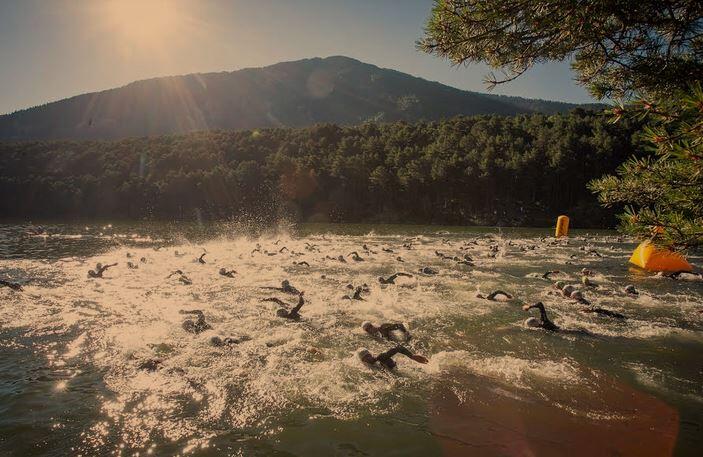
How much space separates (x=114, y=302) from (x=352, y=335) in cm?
938

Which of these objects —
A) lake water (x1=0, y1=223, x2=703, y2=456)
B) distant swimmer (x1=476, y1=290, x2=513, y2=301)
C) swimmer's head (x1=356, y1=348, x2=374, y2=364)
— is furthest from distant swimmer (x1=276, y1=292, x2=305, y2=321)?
distant swimmer (x1=476, y1=290, x2=513, y2=301)

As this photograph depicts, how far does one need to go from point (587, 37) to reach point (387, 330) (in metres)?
7.75

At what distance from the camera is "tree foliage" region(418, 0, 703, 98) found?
695cm

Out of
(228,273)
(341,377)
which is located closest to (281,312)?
(341,377)

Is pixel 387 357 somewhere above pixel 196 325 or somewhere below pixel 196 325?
above

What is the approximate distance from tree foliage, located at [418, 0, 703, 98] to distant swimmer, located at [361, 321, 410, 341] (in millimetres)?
6370

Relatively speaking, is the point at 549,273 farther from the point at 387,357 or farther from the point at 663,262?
the point at 387,357

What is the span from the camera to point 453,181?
315ft

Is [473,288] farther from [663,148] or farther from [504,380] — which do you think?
[663,148]

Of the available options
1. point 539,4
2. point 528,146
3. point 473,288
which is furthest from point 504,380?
point 528,146

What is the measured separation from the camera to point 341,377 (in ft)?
28.3

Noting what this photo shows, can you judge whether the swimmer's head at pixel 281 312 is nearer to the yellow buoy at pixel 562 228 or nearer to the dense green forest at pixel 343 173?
the yellow buoy at pixel 562 228

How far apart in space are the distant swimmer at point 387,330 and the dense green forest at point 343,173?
81.7 metres

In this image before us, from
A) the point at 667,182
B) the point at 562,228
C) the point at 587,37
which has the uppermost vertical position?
the point at 587,37
